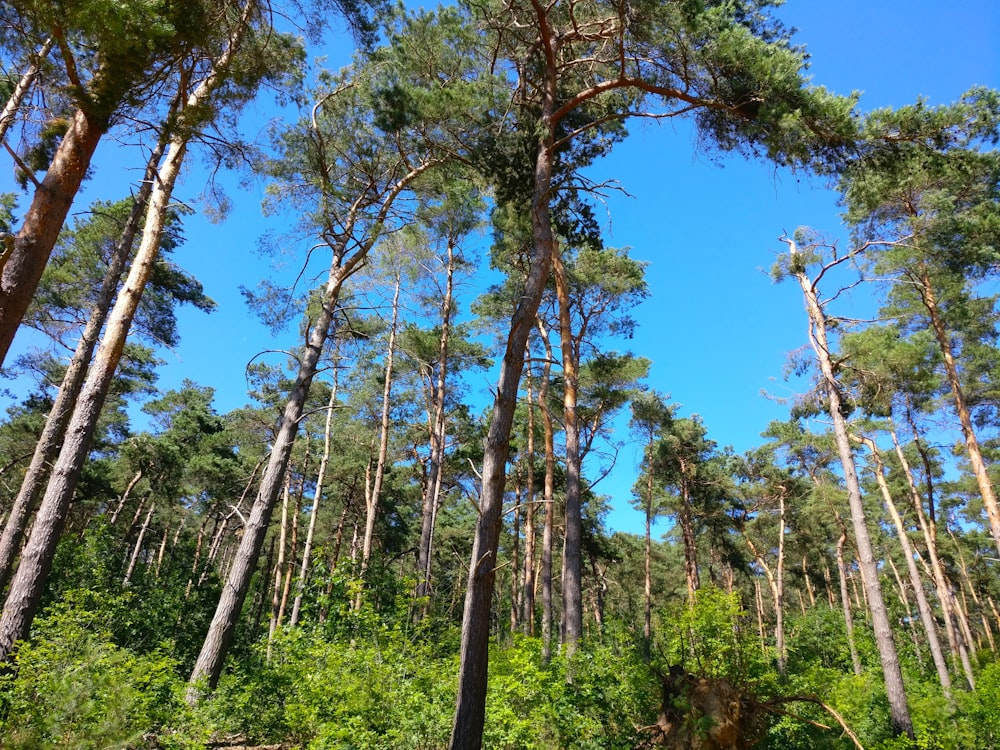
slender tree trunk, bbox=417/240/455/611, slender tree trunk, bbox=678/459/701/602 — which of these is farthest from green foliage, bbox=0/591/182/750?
slender tree trunk, bbox=678/459/701/602

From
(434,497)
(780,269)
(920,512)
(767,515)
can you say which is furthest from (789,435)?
(434,497)

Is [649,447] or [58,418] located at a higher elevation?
[649,447]

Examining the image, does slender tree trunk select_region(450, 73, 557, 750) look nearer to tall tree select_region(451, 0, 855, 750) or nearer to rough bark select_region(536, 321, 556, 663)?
tall tree select_region(451, 0, 855, 750)

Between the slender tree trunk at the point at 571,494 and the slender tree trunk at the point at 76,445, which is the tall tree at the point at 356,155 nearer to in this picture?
the slender tree trunk at the point at 76,445

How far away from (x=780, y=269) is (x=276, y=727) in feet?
44.8

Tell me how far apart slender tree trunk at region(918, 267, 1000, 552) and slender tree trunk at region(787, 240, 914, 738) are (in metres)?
2.66

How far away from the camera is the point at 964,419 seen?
1212cm

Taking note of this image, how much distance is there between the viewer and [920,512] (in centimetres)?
1636

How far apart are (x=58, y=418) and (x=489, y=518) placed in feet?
27.0

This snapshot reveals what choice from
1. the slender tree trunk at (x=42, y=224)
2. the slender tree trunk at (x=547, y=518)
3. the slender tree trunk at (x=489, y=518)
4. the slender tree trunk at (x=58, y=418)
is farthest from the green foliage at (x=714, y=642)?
the slender tree trunk at (x=58, y=418)

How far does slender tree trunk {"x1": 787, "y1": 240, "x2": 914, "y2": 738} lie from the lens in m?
8.80

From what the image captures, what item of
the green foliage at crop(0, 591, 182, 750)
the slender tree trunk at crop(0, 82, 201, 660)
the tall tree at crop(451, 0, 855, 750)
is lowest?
the green foliage at crop(0, 591, 182, 750)

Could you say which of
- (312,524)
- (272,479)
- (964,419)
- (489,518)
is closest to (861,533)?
(964,419)

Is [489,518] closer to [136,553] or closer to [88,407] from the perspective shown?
[88,407]
